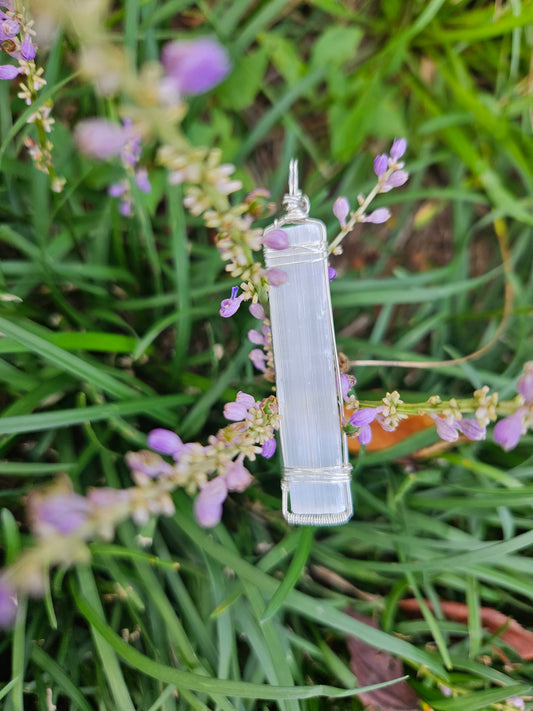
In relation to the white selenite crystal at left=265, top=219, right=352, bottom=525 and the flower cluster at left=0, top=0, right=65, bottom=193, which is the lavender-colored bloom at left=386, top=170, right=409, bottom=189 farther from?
the flower cluster at left=0, top=0, right=65, bottom=193

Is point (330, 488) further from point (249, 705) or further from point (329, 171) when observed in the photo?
point (329, 171)

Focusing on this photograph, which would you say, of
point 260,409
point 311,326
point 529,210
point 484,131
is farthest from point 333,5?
point 260,409

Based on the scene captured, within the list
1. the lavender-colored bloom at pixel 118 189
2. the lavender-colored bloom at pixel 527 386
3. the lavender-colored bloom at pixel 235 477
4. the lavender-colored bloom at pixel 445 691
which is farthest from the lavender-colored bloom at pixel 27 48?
the lavender-colored bloom at pixel 445 691

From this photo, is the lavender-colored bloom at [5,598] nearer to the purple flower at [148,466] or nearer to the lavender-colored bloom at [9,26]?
the purple flower at [148,466]

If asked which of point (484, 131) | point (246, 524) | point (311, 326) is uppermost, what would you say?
point (484, 131)

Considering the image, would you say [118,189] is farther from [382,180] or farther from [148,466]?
[148,466]

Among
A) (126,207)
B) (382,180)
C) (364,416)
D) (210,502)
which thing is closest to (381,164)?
(382,180)
